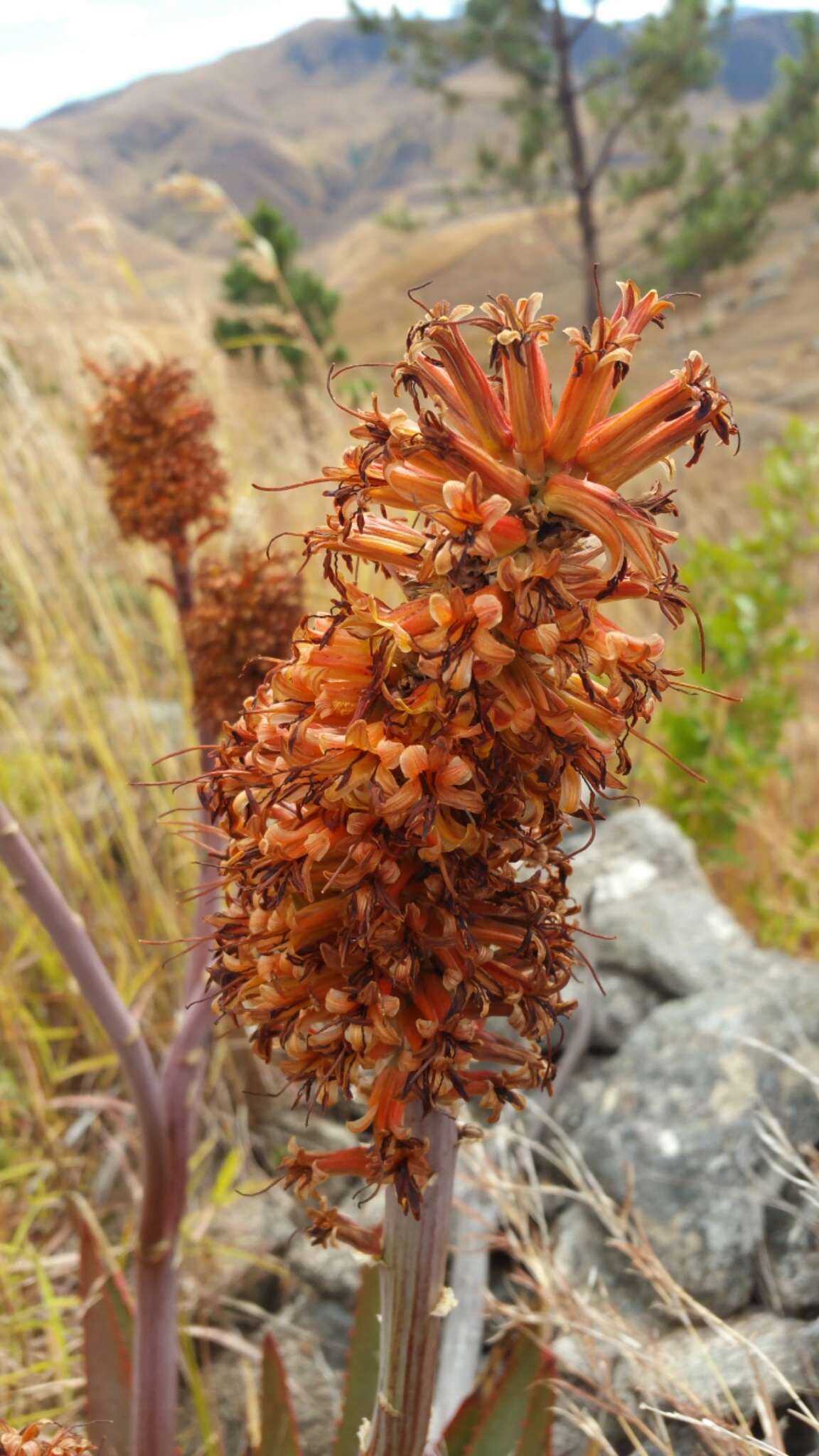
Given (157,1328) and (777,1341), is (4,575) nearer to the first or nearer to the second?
(157,1328)

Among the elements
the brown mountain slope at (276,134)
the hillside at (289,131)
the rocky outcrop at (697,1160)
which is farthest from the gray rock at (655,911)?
the brown mountain slope at (276,134)

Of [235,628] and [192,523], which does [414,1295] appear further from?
[192,523]

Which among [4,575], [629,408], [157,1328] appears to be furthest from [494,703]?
[4,575]

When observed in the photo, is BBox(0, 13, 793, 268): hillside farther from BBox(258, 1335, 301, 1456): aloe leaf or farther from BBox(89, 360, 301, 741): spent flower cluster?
BBox(258, 1335, 301, 1456): aloe leaf

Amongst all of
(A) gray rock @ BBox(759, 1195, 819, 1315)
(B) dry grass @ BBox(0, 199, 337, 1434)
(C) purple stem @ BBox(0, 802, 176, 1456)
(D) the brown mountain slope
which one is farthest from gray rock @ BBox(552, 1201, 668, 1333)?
(D) the brown mountain slope

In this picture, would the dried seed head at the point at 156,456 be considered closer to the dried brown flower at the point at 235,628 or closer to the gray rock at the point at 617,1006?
the dried brown flower at the point at 235,628

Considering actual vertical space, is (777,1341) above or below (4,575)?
below

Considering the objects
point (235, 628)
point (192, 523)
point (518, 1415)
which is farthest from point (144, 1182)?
point (192, 523)
